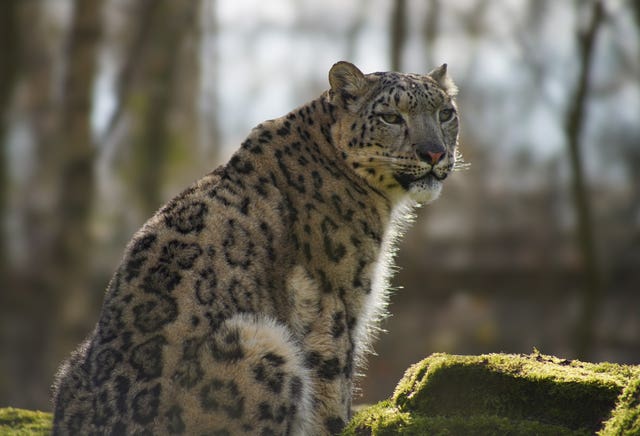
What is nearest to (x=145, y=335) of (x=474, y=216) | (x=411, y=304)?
(x=411, y=304)

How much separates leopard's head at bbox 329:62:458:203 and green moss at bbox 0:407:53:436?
151 inches

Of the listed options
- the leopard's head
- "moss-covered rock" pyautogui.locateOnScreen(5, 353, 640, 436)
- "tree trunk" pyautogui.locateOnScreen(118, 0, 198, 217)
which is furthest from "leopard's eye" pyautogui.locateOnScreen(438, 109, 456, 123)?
"tree trunk" pyautogui.locateOnScreen(118, 0, 198, 217)

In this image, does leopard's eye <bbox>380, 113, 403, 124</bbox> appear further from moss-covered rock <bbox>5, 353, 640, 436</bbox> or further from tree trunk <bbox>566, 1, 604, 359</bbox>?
tree trunk <bbox>566, 1, 604, 359</bbox>

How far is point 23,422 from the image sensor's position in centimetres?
807

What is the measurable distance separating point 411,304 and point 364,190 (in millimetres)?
22384

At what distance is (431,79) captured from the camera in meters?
8.34

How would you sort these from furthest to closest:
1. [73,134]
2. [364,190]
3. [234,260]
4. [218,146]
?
1. [218,146]
2. [73,134]
3. [364,190]
4. [234,260]

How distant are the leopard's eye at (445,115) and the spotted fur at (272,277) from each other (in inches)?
0.8

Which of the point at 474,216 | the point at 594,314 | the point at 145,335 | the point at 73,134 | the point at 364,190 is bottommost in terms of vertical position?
the point at 145,335

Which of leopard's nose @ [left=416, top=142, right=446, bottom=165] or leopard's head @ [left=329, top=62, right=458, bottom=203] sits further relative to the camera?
leopard's head @ [left=329, top=62, right=458, bottom=203]

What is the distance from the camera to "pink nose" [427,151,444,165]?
746cm

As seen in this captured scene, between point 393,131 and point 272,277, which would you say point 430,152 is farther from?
point 272,277

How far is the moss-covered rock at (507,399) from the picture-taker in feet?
17.9

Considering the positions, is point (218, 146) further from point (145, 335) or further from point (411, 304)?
point (145, 335)
